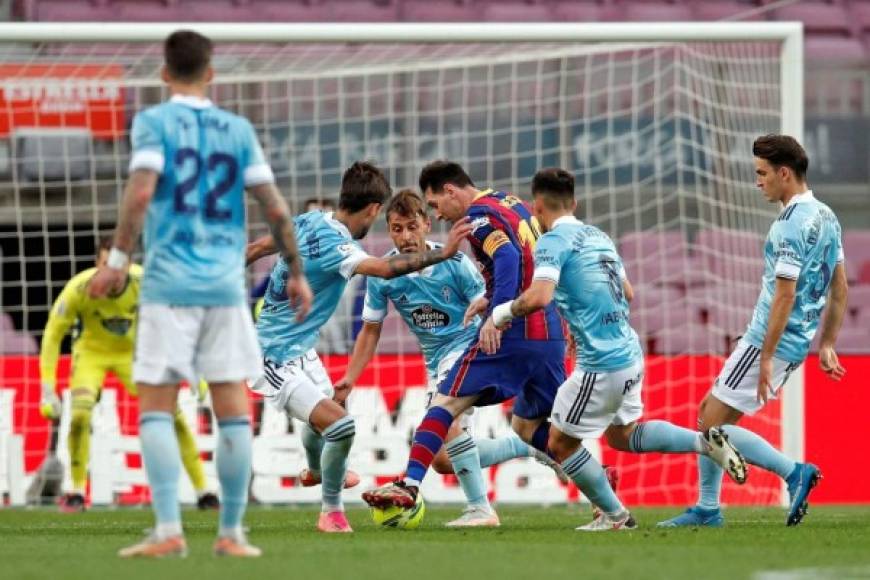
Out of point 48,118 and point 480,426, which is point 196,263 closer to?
point 480,426

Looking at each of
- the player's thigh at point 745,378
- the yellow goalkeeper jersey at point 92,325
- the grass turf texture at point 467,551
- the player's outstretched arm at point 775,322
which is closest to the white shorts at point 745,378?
the player's thigh at point 745,378

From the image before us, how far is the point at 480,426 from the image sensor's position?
1281cm

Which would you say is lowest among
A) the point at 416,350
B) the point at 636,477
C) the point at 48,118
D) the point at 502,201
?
the point at 636,477

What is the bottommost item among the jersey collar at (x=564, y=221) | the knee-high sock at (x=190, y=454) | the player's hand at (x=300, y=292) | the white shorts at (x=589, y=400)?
the knee-high sock at (x=190, y=454)

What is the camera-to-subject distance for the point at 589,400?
26.7 ft

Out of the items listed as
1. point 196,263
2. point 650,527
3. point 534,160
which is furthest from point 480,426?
point 196,263

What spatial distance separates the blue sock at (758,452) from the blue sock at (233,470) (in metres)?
3.04

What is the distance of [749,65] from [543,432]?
544cm

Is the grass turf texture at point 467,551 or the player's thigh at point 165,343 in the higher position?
the player's thigh at point 165,343

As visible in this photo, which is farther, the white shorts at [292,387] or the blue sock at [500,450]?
the blue sock at [500,450]

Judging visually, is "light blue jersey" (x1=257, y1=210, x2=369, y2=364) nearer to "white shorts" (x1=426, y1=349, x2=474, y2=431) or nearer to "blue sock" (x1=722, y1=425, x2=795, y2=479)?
"white shorts" (x1=426, y1=349, x2=474, y2=431)

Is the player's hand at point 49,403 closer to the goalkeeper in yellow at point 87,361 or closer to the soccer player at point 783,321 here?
the goalkeeper in yellow at point 87,361

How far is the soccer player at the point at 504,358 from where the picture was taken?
27.3 feet

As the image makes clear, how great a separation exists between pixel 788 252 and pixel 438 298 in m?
1.99
